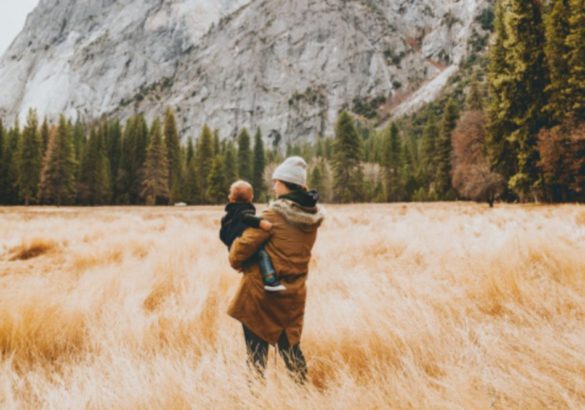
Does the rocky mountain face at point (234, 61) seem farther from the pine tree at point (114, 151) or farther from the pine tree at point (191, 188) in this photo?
the pine tree at point (191, 188)

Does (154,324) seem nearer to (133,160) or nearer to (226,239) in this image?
(226,239)

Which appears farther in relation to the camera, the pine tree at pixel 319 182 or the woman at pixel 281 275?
the pine tree at pixel 319 182

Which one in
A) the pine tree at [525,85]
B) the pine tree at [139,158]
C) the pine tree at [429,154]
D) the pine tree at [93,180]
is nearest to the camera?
the pine tree at [525,85]

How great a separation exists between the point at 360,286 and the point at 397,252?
359 centimetres

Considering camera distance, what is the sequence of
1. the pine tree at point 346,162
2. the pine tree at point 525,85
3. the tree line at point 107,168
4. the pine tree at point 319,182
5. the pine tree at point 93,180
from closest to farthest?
the pine tree at point 525,85, the tree line at point 107,168, the pine tree at point 346,162, the pine tree at point 93,180, the pine tree at point 319,182

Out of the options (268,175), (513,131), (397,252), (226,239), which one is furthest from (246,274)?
(268,175)

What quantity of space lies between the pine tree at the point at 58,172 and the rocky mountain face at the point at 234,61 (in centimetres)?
11143

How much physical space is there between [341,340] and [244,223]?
122 cm

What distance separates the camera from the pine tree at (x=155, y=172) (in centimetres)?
5784

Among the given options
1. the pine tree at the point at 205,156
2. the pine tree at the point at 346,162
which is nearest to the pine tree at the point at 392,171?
the pine tree at the point at 346,162

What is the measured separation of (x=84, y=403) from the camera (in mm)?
2066

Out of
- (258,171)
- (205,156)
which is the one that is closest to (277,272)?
(205,156)

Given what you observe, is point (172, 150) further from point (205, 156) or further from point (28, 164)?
point (28, 164)

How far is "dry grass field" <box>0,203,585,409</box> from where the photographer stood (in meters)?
2.00
